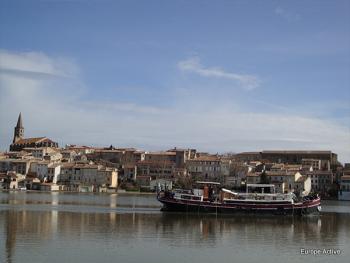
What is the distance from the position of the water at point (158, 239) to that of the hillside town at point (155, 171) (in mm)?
74410

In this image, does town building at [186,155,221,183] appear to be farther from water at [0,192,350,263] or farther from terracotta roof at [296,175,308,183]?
water at [0,192,350,263]

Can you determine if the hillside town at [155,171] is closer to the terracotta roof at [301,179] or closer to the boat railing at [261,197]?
the terracotta roof at [301,179]

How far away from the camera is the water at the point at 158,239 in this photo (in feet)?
85.8

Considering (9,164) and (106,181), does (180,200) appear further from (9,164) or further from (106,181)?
(9,164)

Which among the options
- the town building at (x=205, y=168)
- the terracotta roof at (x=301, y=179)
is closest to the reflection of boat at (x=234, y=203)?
the terracotta roof at (x=301, y=179)

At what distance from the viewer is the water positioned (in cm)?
2614

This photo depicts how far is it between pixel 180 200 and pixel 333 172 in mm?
96172

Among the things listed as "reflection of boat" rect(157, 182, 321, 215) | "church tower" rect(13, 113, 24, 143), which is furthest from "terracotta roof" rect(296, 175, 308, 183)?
"church tower" rect(13, 113, 24, 143)

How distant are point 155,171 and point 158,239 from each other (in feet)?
361

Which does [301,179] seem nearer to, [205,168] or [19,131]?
[205,168]

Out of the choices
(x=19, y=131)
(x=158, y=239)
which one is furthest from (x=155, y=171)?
(x=158, y=239)

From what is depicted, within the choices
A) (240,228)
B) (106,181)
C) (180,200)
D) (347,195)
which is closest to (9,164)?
(106,181)

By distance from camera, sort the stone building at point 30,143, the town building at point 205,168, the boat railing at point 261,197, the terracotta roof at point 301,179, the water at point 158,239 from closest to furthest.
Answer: the water at point 158,239, the boat railing at point 261,197, the terracotta roof at point 301,179, the town building at point 205,168, the stone building at point 30,143

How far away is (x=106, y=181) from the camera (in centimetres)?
13375
